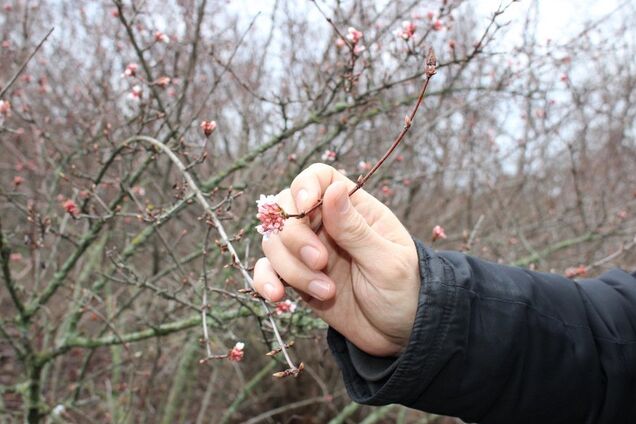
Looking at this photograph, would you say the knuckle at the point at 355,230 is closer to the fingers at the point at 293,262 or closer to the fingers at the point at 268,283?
the fingers at the point at 293,262

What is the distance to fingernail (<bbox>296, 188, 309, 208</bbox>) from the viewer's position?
4.04 ft

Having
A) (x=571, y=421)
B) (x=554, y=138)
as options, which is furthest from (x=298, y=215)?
(x=554, y=138)

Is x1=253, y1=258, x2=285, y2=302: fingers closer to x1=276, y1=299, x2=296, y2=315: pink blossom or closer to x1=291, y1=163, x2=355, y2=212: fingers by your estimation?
x1=291, y1=163, x2=355, y2=212: fingers

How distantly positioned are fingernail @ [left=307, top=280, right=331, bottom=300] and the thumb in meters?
0.11

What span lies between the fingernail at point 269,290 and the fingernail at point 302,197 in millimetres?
205

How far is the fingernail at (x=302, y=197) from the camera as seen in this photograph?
1.23m

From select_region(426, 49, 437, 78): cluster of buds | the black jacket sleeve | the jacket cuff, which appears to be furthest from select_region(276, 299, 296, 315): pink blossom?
select_region(426, 49, 437, 78): cluster of buds

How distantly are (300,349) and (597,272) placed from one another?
8.92 ft

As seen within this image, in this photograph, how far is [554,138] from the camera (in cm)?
571

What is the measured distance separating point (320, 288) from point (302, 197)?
0.24 metres

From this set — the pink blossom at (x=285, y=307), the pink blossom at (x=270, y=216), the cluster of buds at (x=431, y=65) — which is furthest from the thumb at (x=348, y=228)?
the pink blossom at (x=285, y=307)

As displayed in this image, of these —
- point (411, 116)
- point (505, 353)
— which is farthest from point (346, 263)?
point (411, 116)

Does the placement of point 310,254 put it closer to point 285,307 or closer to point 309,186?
point 309,186

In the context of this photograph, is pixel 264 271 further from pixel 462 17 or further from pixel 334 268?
pixel 462 17
